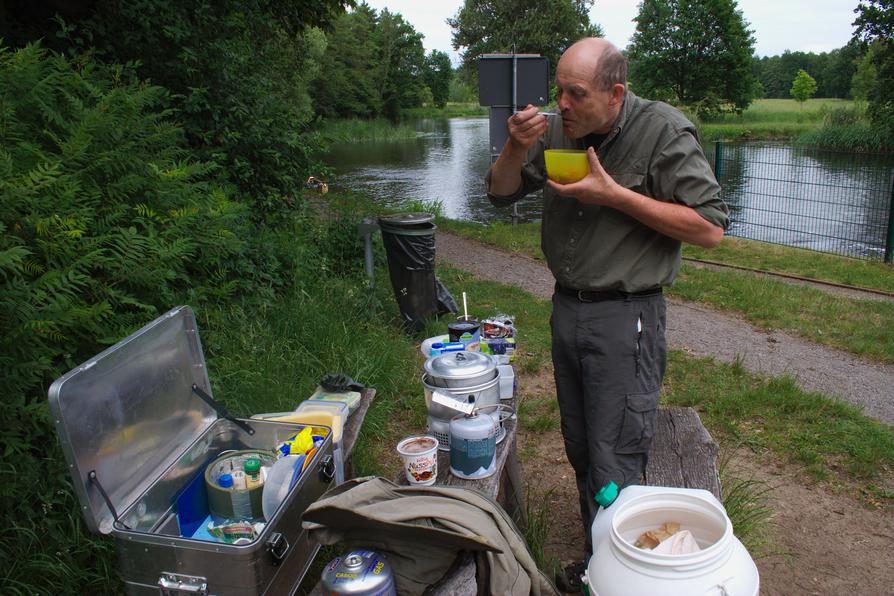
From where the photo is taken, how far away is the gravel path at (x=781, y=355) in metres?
5.33

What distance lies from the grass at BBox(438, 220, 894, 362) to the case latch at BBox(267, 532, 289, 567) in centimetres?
567

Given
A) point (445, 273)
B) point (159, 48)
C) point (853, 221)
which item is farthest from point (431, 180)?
point (159, 48)

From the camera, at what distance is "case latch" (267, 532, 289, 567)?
6.88 feet

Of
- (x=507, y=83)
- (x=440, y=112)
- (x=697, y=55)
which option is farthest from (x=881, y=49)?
(x=440, y=112)

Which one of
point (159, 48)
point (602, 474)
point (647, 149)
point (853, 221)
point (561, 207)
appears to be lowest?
point (853, 221)

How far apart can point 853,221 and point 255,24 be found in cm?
1208

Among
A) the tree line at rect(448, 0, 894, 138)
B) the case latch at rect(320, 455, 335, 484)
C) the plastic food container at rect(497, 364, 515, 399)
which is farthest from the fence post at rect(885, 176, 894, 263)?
the tree line at rect(448, 0, 894, 138)

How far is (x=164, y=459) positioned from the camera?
2.50m

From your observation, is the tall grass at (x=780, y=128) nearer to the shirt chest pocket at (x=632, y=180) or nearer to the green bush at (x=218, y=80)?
the green bush at (x=218, y=80)

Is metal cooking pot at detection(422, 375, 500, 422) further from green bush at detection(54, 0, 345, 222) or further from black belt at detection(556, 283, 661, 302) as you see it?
green bush at detection(54, 0, 345, 222)

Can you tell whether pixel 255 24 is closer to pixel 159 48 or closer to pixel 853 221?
pixel 159 48

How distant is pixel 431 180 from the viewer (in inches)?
893

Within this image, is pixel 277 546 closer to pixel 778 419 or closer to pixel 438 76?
pixel 778 419

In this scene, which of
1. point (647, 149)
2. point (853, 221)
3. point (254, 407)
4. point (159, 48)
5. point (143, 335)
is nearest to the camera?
point (143, 335)
